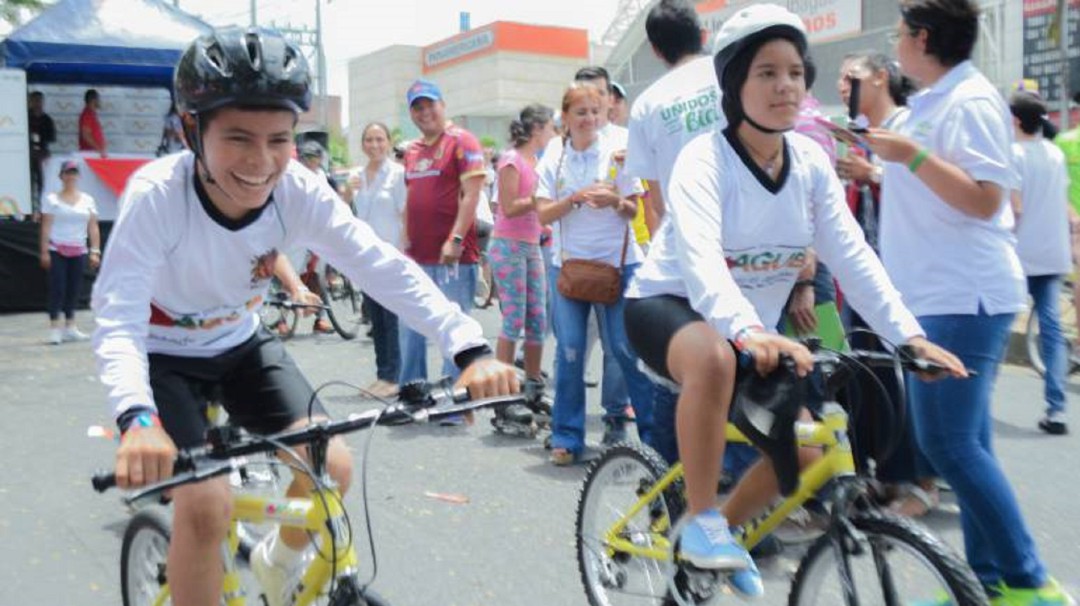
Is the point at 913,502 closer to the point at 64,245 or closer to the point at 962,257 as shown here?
the point at 962,257

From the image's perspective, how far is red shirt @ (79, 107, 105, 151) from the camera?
59.2 feet

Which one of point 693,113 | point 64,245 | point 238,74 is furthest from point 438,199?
point 64,245

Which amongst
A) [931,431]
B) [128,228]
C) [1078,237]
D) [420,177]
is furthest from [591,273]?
[1078,237]

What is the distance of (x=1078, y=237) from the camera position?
8.97 meters

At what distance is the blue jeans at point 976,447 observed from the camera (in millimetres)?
3627

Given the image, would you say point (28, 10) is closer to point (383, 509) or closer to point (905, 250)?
point (383, 509)

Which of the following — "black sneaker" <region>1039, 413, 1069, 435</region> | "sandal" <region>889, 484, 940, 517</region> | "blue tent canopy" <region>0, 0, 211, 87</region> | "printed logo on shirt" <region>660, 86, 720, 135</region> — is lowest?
"sandal" <region>889, 484, 940, 517</region>

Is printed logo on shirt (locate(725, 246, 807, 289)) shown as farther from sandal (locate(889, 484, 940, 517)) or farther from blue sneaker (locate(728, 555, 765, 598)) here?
sandal (locate(889, 484, 940, 517))

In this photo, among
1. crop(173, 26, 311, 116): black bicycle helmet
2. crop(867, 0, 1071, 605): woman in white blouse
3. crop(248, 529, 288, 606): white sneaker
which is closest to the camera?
crop(173, 26, 311, 116): black bicycle helmet

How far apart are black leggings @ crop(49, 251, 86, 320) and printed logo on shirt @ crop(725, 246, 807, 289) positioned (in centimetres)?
1086

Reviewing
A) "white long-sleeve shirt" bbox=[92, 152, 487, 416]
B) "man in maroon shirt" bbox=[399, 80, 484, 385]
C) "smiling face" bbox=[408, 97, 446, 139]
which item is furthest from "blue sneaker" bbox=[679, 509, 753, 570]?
"smiling face" bbox=[408, 97, 446, 139]

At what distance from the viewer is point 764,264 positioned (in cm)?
365

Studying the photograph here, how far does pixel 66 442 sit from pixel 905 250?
5764mm

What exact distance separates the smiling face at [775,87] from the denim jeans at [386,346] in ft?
19.0
